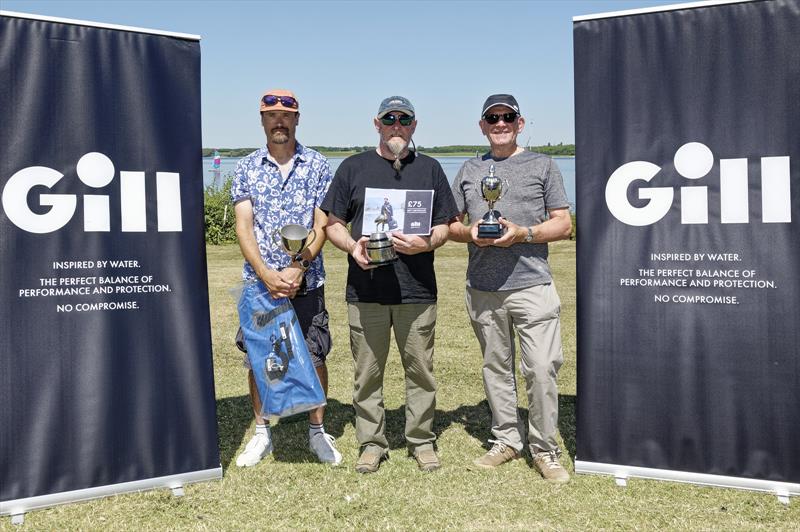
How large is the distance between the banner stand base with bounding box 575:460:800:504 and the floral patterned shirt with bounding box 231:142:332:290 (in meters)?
2.20

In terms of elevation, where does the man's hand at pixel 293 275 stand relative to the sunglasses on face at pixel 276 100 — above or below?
below

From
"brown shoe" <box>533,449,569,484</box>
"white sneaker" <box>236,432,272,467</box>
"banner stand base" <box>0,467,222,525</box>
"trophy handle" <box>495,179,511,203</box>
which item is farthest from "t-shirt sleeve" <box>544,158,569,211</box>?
"banner stand base" <box>0,467,222,525</box>

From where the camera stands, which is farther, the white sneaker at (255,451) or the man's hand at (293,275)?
the white sneaker at (255,451)

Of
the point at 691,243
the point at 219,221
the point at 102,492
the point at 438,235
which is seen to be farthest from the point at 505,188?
the point at 219,221

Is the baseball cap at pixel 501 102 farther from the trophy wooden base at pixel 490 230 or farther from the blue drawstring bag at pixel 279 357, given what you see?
the blue drawstring bag at pixel 279 357

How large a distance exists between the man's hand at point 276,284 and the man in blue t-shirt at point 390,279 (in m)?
0.36

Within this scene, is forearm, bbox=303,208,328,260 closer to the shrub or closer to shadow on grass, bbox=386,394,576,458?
shadow on grass, bbox=386,394,576,458

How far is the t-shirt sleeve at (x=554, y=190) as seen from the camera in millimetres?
4191

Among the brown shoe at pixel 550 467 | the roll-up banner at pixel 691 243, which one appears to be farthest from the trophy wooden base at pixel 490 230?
the brown shoe at pixel 550 467

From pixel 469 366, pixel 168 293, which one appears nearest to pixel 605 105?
pixel 168 293

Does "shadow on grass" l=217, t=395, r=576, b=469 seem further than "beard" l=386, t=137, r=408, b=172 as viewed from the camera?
Yes

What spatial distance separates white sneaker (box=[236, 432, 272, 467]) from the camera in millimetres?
4496

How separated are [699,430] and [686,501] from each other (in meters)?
0.41

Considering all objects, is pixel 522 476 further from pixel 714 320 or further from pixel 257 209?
pixel 257 209
